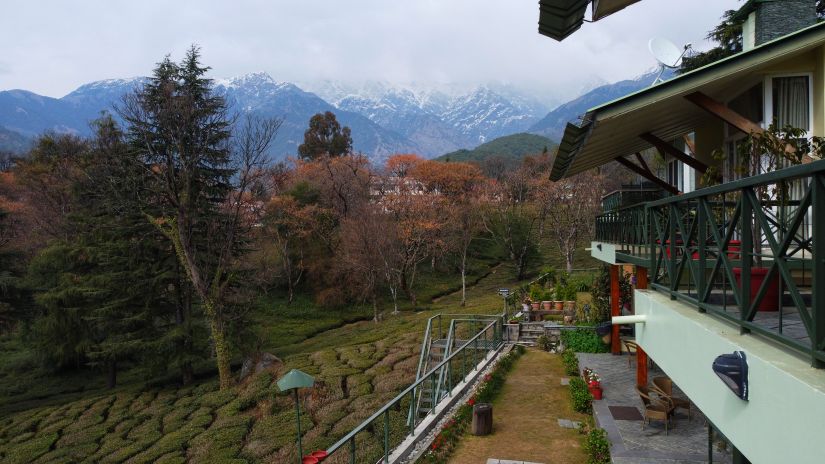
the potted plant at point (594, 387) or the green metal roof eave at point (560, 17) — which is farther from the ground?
the green metal roof eave at point (560, 17)

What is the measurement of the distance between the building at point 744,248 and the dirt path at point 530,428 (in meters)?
2.18

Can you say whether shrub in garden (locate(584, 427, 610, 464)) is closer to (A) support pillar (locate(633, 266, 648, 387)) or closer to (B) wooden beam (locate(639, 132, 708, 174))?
(A) support pillar (locate(633, 266, 648, 387))

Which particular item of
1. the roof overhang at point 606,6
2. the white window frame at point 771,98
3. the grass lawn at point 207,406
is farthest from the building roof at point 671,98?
the grass lawn at point 207,406

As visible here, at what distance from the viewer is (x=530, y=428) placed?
408 inches

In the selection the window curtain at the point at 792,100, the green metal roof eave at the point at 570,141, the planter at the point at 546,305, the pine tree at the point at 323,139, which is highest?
the pine tree at the point at 323,139

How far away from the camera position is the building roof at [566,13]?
2.47m

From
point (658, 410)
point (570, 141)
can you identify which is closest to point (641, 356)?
point (658, 410)

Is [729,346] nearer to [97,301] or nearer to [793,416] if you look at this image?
[793,416]

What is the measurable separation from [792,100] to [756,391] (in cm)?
716

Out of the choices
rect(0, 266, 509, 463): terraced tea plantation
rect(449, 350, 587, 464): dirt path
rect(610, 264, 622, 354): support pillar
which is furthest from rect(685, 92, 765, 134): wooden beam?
rect(0, 266, 509, 463): terraced tea plantation

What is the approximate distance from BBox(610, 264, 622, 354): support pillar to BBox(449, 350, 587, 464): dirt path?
192cm

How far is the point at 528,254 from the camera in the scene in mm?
40062

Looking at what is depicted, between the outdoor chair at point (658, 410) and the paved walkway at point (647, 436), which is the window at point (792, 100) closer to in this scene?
the paved walkway at point (647, 436)

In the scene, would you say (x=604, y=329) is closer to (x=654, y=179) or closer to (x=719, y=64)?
(x=654, y=179)
